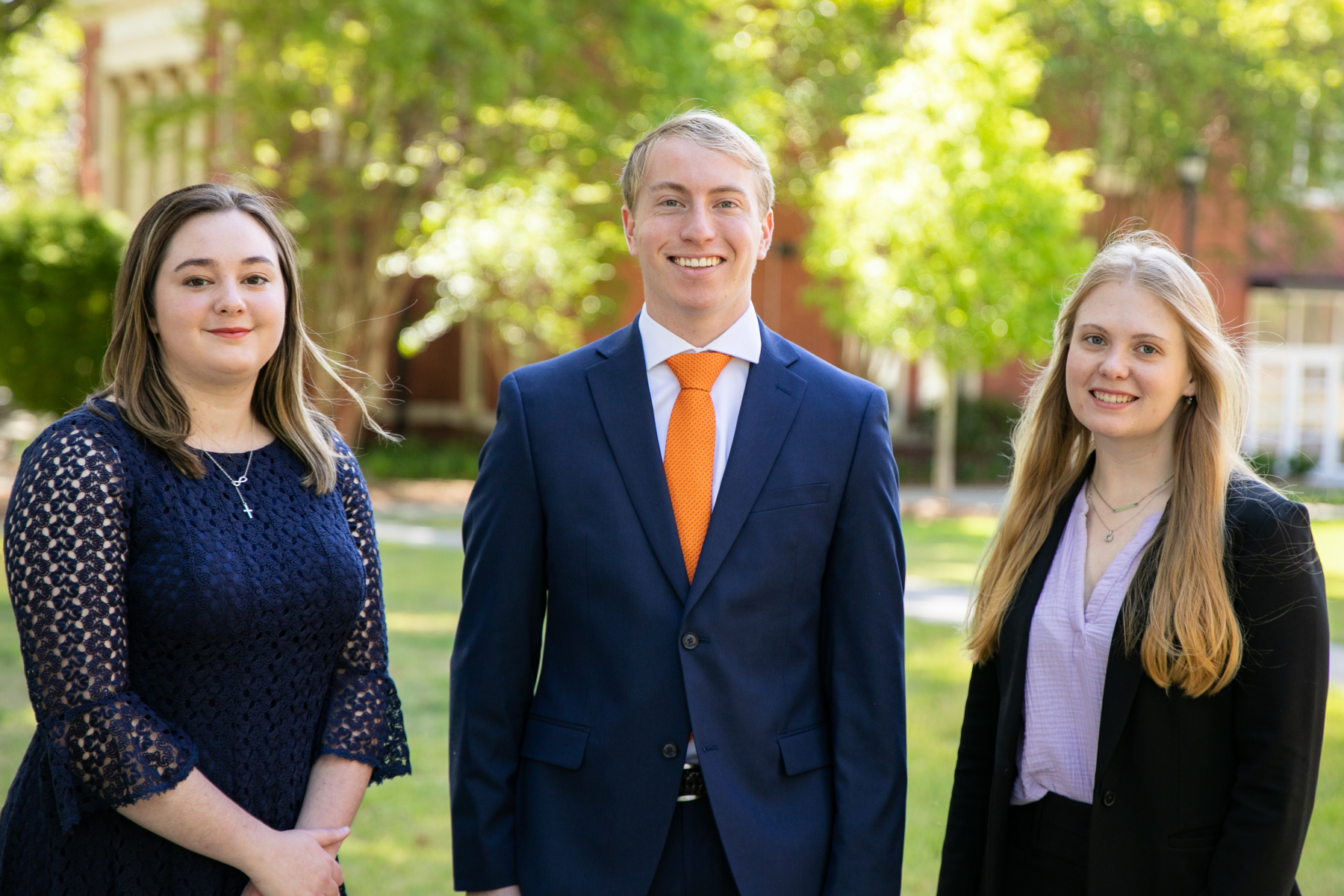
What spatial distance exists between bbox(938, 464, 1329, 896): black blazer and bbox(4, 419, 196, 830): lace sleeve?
1.88 metres

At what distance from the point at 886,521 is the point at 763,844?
0.71m

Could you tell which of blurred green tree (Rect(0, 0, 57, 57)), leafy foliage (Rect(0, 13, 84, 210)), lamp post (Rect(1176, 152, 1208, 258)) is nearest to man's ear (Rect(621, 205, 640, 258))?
blurred green tree (Rect(0, 0, 57, 57))

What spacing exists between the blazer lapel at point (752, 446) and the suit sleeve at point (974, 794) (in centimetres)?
82

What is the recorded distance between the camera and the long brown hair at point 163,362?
91.8 inches

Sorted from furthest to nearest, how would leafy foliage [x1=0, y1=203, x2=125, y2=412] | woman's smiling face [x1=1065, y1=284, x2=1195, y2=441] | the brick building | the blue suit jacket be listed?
the brick building → leafy foliage [x1=0, y1=203, x2=125, y2=412] → woman's smiling face [x1=1065, y1=284, x2=1195, y2=441] → the blue suit jacket

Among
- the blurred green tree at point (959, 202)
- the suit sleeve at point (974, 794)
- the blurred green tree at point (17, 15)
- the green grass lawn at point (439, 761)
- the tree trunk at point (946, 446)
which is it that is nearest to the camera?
the suit sleeve at point (974, 794)

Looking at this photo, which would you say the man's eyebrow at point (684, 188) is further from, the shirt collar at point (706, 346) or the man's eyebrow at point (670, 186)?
the shirt collar at point (706, 346)

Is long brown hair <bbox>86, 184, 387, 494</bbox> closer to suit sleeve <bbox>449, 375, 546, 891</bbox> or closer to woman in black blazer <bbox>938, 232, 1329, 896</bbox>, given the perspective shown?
suit sleeve <bbox>449, 375, 546, 891</bbox>

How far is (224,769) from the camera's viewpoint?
91.0 inches

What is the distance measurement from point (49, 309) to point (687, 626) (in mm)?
16249

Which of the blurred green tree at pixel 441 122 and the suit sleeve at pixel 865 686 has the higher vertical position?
the blurred green tree at pixel 441 122

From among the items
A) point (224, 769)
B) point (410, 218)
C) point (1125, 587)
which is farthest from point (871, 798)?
point (410, 218)

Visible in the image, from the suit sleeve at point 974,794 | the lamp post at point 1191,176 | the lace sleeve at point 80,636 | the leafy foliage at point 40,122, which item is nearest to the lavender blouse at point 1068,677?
the suit sleeve at point 974,794

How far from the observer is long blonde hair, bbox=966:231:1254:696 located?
2.42 meters
